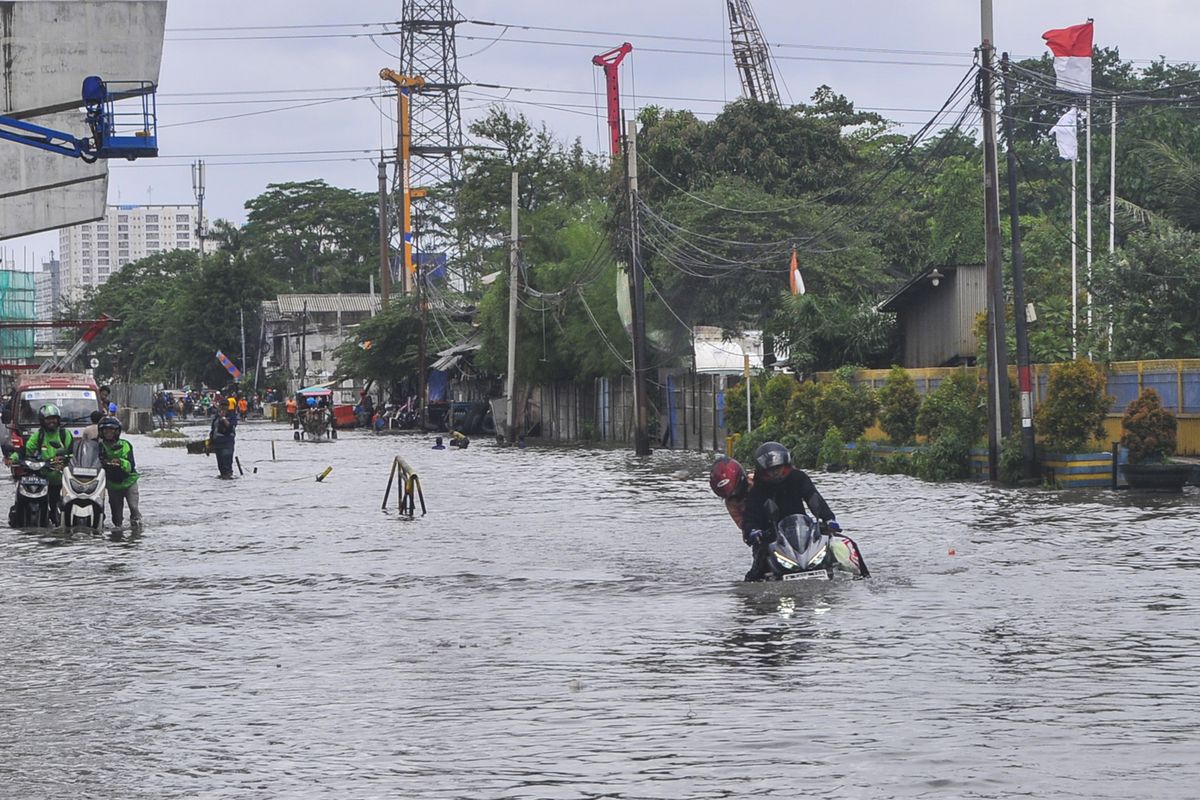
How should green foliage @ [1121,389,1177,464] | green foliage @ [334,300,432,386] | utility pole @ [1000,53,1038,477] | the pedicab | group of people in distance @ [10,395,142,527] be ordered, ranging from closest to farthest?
group of people in distance @ [10,395,142,527] → green foliage @ [1121,389,1177,464] → utility pole @ [1000,53,1038,477] → the pedicab → green foliage @ [334,300,432,386]

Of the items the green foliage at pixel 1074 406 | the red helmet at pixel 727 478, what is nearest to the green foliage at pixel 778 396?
the green foliage at pixel 1074 406

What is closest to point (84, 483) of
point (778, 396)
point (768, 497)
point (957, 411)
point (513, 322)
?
point (768, 497)

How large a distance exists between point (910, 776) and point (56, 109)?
105 ft

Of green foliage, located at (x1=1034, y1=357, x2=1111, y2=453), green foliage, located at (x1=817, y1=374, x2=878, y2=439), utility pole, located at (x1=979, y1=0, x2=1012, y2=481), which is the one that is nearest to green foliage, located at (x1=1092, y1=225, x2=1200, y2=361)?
green foliage, located at (x1=817, y1=374, x2=878, y2=439)

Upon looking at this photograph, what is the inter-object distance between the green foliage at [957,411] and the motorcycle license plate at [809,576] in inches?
740

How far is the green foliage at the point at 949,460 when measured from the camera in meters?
33.2

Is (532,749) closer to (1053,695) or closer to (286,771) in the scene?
(286,771)

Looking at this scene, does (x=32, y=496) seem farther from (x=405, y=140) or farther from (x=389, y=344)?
(x=405, y=140)

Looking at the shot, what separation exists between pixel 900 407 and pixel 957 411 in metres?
3.21

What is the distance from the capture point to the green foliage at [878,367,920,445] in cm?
3653

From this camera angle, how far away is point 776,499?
14.9m

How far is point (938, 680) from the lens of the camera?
988cm

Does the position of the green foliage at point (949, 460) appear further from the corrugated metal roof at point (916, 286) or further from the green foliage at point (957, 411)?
the corrugated metal roof at point (916, 286)

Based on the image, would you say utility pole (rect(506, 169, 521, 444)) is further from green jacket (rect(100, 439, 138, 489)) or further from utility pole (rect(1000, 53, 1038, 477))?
green jacket (rect(100, 439, 138, 489))
